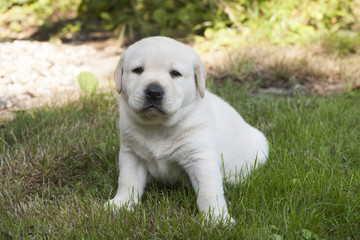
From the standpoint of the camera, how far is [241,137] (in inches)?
120

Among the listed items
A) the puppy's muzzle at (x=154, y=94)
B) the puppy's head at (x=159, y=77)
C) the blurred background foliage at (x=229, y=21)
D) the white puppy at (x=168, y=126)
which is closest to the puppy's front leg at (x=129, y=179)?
the white puppy at (x=168, y=126)

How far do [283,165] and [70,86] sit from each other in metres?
3.07

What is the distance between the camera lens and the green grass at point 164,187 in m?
2.19

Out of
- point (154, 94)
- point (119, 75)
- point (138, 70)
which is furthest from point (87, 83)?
point (154, 94)

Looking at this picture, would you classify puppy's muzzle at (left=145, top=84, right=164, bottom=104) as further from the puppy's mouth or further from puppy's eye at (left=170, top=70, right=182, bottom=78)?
puppy's eye at (left=170, top=70, right=182, bottom=78)

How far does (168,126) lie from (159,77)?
0.33 metres

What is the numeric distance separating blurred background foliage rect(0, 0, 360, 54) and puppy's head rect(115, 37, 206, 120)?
2.97 meters

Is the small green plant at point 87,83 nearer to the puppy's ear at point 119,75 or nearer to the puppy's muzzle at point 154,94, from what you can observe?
the puppy's ear at point 119,75

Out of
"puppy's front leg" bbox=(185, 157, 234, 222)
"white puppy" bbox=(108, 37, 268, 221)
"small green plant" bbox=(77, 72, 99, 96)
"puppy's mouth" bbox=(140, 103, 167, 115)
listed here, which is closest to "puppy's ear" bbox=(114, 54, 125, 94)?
"white puppy" bbox=(108, 37, 268, 221)

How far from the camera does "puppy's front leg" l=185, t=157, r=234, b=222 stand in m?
2.36

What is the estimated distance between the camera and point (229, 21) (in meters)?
6.41

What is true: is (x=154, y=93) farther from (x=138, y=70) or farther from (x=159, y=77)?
(x=138, y=70)

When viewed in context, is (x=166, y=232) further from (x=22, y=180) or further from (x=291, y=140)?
(x=291, y=140)

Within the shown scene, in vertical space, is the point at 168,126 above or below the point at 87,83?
above
